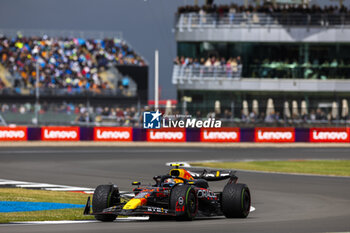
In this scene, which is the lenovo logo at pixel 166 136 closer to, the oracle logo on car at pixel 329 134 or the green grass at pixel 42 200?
the oracle logo on car at pixel 329 134

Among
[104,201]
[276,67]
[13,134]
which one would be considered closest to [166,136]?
[13,134]

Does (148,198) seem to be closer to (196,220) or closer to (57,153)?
(196,220)

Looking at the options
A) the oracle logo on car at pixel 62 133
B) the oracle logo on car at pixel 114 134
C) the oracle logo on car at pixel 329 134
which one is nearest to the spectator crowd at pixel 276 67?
the oracle logo on car at pixel 329 134

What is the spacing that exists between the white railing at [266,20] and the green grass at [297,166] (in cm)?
2377

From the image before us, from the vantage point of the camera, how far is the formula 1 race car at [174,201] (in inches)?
497

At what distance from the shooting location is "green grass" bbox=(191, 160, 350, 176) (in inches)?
1078

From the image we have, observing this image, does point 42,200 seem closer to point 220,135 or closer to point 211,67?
point 220,135

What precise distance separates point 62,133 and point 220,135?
937 cm

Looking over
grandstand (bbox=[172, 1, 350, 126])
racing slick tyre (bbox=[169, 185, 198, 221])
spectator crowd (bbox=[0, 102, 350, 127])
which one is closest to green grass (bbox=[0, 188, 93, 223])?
racing slick tyre (bbox=[169, 185, 198, 221])

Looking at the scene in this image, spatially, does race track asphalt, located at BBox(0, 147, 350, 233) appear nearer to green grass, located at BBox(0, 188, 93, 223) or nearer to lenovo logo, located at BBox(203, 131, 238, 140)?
green grass, located at BBox(0, 188, 93, 223)

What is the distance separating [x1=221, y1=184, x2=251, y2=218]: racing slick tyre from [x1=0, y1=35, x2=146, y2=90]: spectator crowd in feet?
162

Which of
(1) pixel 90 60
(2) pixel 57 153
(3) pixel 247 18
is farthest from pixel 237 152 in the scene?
(1) pixel 90 60

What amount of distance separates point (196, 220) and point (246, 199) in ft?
3.54

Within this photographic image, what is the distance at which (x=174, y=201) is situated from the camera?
12.6 m
